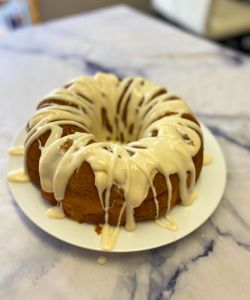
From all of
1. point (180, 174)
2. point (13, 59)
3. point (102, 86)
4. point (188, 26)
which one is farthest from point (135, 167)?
point (188, 26)

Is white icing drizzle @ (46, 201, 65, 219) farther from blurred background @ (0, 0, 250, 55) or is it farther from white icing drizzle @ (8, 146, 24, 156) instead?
blurred background @ (0, 0, 250, 55)

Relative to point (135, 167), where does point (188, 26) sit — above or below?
below

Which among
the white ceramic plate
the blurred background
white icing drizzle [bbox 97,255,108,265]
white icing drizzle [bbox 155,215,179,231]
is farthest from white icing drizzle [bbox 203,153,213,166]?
the blurred background

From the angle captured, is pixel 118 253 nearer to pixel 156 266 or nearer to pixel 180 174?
pixel 156 266

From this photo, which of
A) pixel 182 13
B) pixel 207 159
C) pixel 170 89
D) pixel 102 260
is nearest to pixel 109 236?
pixel 102 260

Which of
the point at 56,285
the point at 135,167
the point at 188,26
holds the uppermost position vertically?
the point at 135,167
